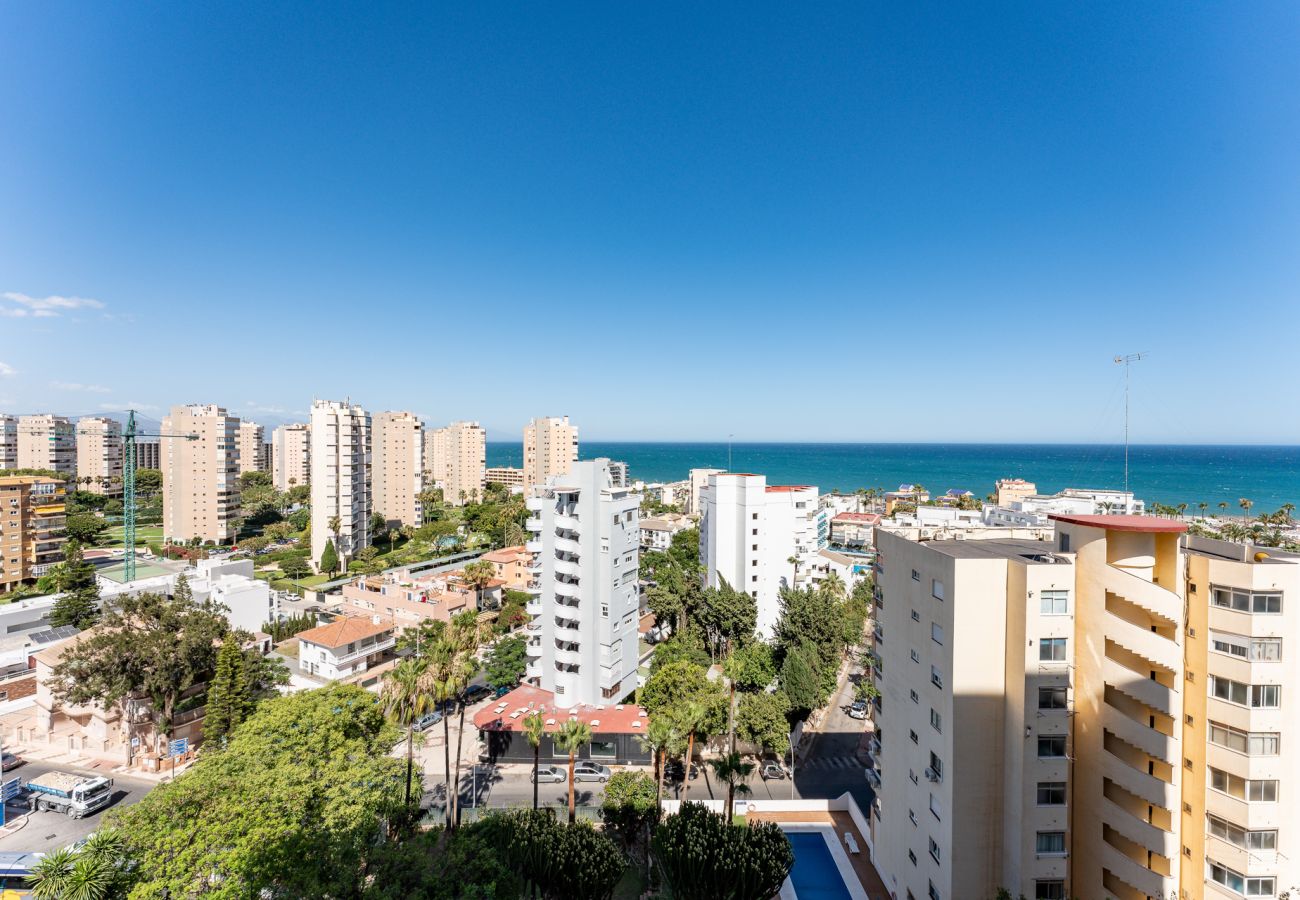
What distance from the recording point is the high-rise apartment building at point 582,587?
117 ft

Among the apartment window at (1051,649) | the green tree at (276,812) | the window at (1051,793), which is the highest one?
the apartment window at (1051,649)

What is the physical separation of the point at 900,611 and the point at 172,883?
2350 cm

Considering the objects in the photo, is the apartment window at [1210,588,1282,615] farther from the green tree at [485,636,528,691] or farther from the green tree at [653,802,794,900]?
the green tree at [485,636,528,691]

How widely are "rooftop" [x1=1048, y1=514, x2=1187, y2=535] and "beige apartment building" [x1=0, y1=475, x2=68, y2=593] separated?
310 ft

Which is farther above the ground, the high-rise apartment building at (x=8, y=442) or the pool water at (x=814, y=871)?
the high-rise apartment building at (x=8, y=442)

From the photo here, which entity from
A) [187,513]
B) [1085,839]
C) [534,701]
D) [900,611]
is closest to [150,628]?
[534,701]

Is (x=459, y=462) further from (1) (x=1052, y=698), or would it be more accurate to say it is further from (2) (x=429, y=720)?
(1) (x=1052, y=698)

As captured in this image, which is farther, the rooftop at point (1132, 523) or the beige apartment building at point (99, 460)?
the beige apartment building at point (99, 460)

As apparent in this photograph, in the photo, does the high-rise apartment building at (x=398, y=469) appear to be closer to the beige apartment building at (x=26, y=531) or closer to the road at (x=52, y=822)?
the beige apartment building at (x=26, y=531)

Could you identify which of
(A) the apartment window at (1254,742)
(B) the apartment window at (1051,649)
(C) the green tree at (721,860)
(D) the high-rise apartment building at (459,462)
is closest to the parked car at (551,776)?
(C) the green tree at (721,860)

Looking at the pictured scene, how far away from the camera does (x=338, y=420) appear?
254 ft

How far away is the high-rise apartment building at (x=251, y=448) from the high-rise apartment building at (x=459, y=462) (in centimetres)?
4974

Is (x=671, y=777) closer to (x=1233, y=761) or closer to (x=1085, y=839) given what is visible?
(x=1085, y=839)

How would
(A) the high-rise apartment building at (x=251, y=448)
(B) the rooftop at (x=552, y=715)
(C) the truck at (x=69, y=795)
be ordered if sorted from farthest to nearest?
(A) the high-rise apartment building at (x=251, y=448), (B) the rooftop at (x=552, y=715), (C) the truck at (x=69, y=795)
